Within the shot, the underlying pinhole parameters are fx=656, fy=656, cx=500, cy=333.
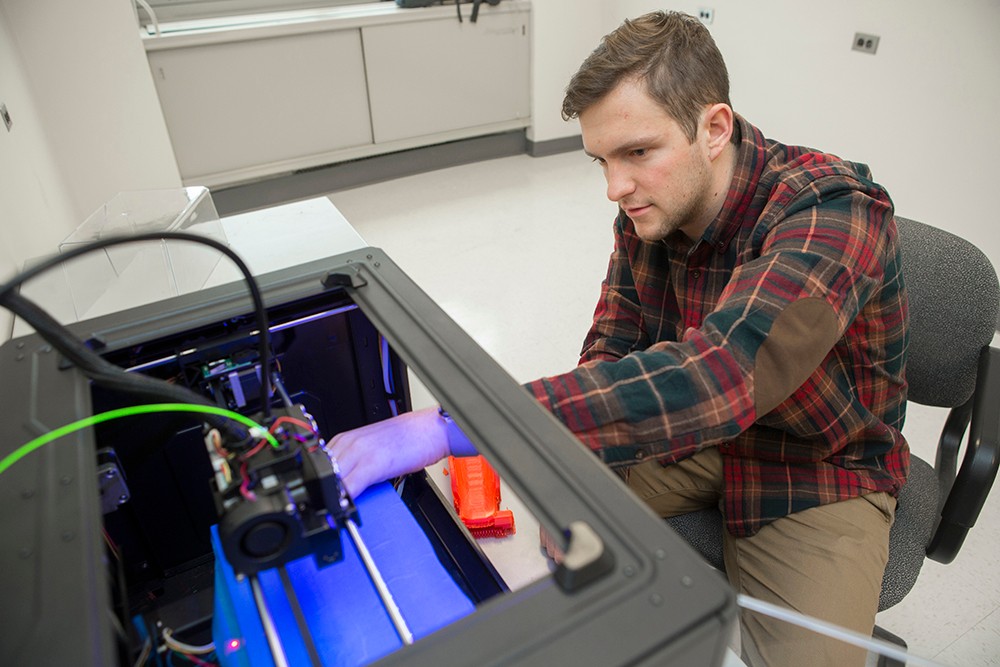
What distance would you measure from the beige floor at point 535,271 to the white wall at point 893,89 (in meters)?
0.81

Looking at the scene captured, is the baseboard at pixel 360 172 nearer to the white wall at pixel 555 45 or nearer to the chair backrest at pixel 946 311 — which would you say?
the white wall at pixel 555 45

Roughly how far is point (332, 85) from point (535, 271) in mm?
1443

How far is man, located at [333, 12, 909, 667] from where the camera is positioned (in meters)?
Result: 0.75

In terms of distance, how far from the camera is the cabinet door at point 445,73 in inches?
128

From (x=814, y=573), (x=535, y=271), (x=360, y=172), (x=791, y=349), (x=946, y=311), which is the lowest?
(x=535, y=271)

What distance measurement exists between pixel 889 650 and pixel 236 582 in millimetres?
569

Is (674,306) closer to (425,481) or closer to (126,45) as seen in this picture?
(425,481)

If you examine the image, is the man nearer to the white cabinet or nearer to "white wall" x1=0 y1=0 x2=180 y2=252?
"white wall" x1=0 y1=0 x2=180 y2=252

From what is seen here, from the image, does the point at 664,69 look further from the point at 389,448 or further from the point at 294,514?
the point at 294,514

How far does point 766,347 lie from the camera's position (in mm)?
743

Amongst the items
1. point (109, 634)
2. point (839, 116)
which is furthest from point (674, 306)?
point (839, 116)

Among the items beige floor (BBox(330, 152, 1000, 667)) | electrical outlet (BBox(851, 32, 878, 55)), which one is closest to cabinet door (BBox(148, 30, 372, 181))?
beige floor (BBox(330, 152, 1000, 667))

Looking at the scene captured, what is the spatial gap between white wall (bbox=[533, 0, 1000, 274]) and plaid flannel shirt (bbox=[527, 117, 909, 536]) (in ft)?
5.21

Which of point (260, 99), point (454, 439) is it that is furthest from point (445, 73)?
point (454, 439)
